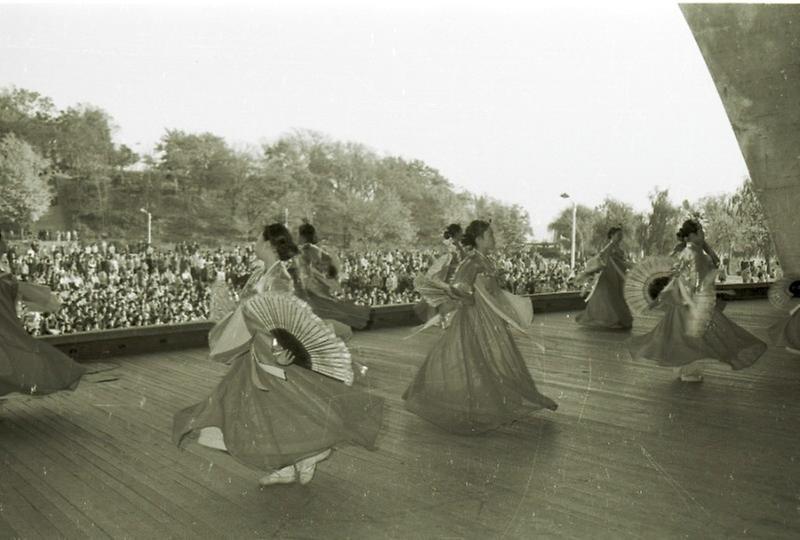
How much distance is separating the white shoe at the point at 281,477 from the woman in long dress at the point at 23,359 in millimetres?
2322

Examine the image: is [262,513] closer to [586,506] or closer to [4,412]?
[586,506]

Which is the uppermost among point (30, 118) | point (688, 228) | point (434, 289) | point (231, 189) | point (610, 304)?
point (30, 118)

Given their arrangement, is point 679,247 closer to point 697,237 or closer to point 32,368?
point 697,237

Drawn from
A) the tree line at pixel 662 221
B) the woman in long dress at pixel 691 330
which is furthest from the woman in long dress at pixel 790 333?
the tree line at pixel 662 221

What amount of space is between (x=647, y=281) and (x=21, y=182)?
6.74 meters

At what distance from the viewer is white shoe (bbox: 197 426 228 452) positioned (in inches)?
139

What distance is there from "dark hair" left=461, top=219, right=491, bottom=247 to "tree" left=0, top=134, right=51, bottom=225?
5.34 meters

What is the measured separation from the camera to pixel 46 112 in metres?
7.95

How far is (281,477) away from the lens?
147 inches

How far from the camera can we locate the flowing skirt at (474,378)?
4.81 m

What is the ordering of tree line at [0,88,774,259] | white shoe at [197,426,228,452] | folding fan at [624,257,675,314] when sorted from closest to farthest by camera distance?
white shoe at [197,426,228,452], folding fan at [624,257,675,314], tree line at [0,88,774,259]

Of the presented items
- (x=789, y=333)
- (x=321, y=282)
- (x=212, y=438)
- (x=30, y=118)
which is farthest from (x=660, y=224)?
(x=212, y=438)

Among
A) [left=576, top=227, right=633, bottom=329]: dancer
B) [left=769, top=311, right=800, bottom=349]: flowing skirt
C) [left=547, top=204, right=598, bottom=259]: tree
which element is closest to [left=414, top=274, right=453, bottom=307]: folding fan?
[left=769, top=311, right=800, bottom=349]: flowing skirt

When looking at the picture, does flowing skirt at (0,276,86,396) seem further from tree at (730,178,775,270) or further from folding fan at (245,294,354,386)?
tree at (730,178,775,270)
